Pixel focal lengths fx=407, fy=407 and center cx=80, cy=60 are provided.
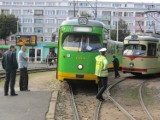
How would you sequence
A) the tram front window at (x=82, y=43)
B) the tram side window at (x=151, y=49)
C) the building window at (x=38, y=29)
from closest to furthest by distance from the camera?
the tram front window at (x=82, y=43) → the tram side window at (x=151, y=49) → the building window at (x=38, y=29)

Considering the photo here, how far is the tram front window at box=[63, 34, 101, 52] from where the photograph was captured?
16.0 m

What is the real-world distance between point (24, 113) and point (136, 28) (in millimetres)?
107012

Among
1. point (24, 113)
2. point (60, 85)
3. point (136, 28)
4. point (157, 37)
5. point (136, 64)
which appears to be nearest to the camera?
point (24, 113)

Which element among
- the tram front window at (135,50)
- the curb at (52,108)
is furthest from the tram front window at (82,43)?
the tram front window at (135,50)

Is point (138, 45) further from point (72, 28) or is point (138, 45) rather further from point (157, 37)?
point (72, 28)

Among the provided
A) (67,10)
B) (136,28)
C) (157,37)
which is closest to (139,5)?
(136,28)

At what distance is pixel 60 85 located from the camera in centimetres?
1886

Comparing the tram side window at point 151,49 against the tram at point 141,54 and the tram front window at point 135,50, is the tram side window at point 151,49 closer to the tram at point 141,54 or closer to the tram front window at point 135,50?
the tram at point 141,54

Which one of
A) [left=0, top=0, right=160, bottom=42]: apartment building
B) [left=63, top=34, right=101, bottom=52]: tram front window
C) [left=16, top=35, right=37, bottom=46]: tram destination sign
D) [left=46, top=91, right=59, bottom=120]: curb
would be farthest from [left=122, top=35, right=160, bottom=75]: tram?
[left=0, top=0, right=160, bottom=42]: apartment building

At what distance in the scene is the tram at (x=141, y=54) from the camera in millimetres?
25844

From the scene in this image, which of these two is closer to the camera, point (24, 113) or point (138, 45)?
point (24, 113)

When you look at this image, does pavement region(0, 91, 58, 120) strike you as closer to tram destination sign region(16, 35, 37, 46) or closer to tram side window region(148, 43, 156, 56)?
tram side window region(148, 43, 156, 56)

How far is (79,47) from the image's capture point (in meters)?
16.0

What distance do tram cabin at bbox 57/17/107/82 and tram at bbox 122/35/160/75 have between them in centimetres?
995
